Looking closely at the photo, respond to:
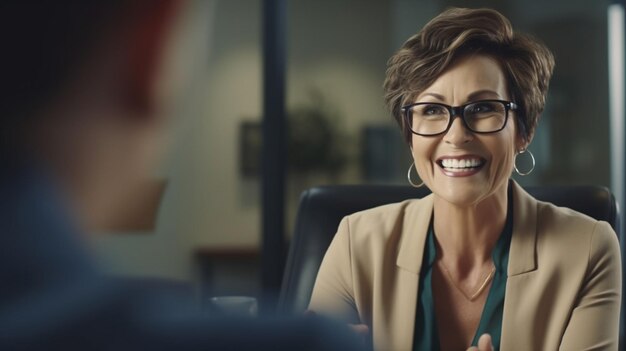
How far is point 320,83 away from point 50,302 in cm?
152

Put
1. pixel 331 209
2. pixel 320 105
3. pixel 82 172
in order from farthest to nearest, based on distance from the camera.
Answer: pixel 320 105 → pixel 331 209 → pixel 82 172

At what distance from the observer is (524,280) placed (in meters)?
0.47

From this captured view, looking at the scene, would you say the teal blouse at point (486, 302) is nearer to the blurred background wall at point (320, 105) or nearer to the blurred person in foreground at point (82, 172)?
the blurred background wall at point (320, 105)

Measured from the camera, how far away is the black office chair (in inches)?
23.0

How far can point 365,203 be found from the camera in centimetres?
67

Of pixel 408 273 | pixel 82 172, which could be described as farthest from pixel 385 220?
pixel 82 172

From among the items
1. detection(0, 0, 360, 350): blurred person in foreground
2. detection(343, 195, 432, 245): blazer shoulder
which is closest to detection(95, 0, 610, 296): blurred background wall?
detection(343, 195, 432, 245): blazer shoulder

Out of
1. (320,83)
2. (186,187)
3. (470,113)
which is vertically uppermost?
(320,83)

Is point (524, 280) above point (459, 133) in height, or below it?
below

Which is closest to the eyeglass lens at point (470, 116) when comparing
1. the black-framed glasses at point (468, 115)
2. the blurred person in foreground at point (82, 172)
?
the black-framed glasses at point (468, 115)

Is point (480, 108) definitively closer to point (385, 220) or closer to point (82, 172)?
point (385, 220)

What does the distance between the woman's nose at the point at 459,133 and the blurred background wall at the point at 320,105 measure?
64 mm

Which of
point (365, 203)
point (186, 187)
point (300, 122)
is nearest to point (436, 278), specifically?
point (365, 203)

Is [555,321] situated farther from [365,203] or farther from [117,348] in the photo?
[117,348]
